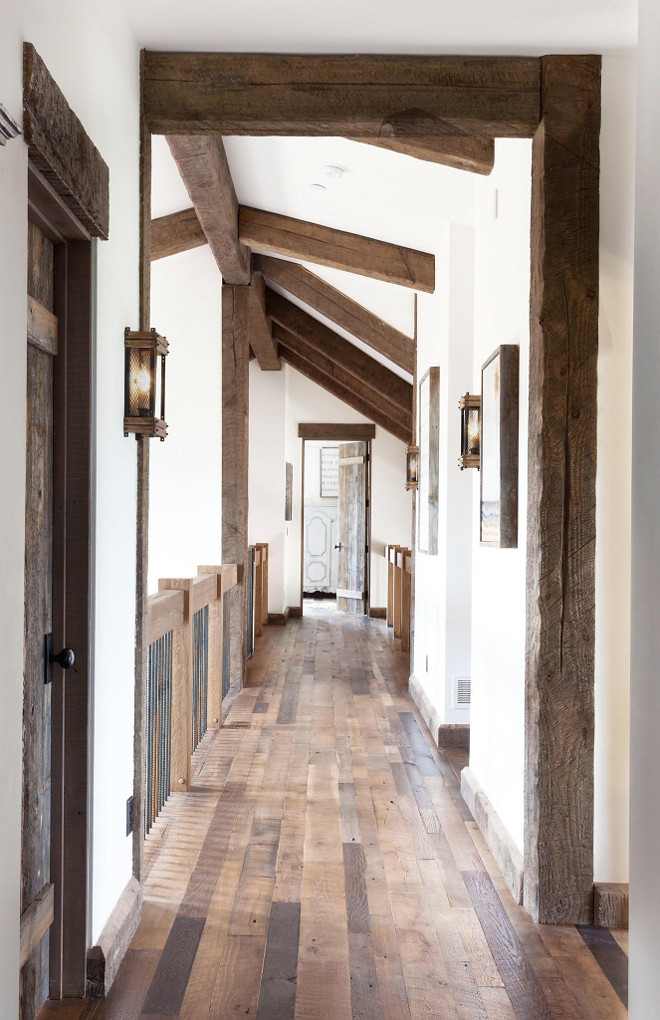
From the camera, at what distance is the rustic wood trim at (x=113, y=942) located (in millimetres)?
2205

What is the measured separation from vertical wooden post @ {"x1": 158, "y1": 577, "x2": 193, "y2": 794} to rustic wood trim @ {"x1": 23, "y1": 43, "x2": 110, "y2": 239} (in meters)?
1.97

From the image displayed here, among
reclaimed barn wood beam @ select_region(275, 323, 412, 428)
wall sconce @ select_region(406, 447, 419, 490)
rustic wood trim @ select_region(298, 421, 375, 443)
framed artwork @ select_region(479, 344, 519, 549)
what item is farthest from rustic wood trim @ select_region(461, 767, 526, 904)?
rustic wood trim @ select_region(298, 421, 375, 443)

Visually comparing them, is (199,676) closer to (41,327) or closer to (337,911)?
(337,911)

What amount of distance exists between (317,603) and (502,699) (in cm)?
974

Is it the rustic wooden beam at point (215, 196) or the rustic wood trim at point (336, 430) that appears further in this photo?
the rustic wood trim at point (336, 430)

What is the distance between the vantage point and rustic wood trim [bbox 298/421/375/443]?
1080cm

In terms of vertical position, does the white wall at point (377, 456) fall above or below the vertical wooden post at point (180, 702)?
above

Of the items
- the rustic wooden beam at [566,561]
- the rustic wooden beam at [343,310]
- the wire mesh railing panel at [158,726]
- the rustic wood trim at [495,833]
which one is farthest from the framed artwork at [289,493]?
the rustic wooden beam at [566,561]

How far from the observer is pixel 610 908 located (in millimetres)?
2605

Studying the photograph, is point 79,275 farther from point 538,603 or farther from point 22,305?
point 538,603

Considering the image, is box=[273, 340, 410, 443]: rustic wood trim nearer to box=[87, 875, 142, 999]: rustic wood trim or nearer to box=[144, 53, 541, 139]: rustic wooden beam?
box=[144, 53, 541, 139]: rustic wooden beam

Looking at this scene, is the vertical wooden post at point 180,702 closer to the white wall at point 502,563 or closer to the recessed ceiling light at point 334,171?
the white wall at point 502,563

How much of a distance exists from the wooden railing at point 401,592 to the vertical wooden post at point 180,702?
4.00 metres

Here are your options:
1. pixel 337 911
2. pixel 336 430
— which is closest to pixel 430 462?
pixel 337 911
